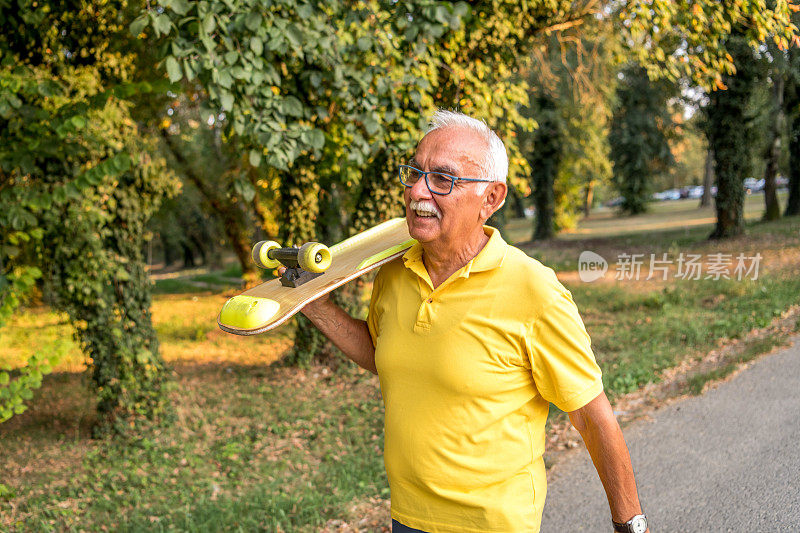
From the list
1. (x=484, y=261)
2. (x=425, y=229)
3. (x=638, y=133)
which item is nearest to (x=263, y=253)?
(x=425, y=229)

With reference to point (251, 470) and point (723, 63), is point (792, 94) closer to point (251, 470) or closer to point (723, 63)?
point (723, 63)

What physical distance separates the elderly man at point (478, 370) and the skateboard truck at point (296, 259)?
30 centimetres

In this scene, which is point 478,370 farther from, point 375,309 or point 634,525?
point 634,525

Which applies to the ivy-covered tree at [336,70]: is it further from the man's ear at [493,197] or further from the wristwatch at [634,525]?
the wristwatch at [634,525]

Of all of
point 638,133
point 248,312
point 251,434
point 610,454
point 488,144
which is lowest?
point 251,434

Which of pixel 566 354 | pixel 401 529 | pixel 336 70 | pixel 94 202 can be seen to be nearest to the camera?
pixel 566 354

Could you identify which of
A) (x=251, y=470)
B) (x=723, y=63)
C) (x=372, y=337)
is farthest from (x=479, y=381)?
(x=723, y=63)

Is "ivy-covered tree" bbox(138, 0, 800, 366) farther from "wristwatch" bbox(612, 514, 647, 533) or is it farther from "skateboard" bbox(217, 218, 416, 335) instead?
Result: "wristwatch" bbox(612, 514, 647, 533)

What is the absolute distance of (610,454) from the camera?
1.69 m

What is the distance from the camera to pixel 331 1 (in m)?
4.00

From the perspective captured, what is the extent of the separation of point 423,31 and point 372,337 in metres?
2.74

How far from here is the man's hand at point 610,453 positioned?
1690mm

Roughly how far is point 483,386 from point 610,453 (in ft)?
1.36

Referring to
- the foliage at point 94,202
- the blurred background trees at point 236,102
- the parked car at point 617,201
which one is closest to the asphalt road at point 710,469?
the blurred background trees at point 236,102
